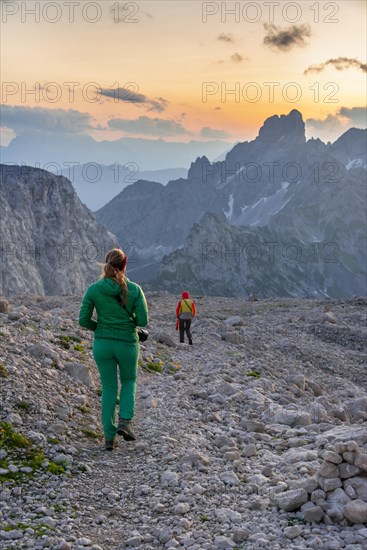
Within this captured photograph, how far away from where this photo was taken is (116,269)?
1059 cm

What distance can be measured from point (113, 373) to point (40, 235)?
166484mm

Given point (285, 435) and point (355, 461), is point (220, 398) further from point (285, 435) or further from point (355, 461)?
point (355, 461)

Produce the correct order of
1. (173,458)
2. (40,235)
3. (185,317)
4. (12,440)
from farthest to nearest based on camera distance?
(40,235) < (185,317) < (173,458) < (12,440)

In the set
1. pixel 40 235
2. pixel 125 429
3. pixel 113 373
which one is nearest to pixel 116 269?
pixel 113 373

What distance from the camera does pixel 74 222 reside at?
628 ft

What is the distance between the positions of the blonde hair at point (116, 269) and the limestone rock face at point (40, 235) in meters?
129

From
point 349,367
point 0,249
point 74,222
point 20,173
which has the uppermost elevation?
point 20,173

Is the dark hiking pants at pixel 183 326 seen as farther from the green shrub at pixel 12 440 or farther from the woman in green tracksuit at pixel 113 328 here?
the green shrub at pixel 12 440

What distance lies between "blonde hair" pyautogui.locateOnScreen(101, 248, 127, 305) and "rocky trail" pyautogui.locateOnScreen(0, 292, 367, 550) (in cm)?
304

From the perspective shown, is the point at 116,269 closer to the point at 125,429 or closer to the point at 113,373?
the point at 113,373

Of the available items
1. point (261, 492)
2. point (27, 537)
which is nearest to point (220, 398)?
point (261, 492)

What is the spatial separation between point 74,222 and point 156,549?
7462 inches

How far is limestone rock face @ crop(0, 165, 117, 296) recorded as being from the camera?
145 metres

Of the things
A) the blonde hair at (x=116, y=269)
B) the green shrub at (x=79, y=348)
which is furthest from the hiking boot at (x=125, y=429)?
the green shrub at (x=79, y=348)
